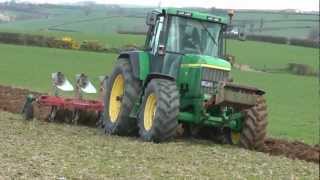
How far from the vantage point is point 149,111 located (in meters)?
12.7

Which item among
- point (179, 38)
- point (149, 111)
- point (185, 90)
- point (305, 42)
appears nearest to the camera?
point (149, 111)

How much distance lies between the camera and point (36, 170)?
7660mm

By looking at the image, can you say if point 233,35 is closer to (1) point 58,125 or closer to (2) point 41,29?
(1) point 58,125

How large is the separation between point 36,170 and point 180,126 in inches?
254

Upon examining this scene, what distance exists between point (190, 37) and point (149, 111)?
1.65 meters

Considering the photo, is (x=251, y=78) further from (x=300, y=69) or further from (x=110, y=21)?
(x=110, y=21)

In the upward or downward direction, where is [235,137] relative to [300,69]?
upward

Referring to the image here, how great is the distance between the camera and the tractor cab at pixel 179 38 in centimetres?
1301

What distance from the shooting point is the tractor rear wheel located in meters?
12.4

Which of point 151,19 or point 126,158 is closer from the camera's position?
point 126,158

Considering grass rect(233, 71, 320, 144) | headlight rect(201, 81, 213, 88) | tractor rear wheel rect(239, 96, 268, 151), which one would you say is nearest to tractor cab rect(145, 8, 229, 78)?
headlight rect(201, 81, 213, 88)

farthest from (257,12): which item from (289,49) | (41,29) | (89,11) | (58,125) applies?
(58,125)

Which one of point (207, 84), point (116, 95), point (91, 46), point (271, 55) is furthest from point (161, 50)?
point (271, 55)

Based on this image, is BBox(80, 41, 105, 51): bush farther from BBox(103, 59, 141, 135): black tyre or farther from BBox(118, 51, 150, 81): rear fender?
BBox(118, 51, 150, 81): rear fender
